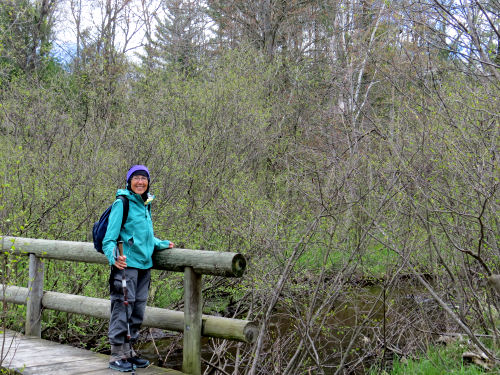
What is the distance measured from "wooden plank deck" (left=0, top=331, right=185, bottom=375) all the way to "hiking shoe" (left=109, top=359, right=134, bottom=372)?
4 centimetres

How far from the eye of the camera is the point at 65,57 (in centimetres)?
1830

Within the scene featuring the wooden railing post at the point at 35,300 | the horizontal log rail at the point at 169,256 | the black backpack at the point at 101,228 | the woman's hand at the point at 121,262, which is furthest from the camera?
the wooden railing post at the point at 35,300

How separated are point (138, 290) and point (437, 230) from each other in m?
4.07

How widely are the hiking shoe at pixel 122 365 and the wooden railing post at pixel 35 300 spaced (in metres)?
1.57

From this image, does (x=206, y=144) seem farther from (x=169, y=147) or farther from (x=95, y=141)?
(x=95, y=141)

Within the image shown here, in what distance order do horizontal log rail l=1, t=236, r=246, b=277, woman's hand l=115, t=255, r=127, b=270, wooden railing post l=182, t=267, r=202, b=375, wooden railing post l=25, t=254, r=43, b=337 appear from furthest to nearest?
wooden railing post l=25, t=254, r=43, b=337 < woman's hand l=115, t=255, r=127, b=270 < wooden railing post l=182, t=267, r=202, b=375 < horizontal log rail l=1, t=236, r=246, b=277

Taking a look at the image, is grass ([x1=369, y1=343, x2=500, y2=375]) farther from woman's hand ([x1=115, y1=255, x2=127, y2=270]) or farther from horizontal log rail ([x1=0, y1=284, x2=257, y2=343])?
woman's hand ([x1=115, y1=255, x2=127, y2=270])

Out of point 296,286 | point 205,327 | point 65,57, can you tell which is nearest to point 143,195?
point 205,327

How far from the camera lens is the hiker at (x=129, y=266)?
396 cm

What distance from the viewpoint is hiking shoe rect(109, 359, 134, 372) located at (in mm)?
3830

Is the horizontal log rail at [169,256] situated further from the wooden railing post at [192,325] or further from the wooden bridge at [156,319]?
the wooden railing post at [192,325]

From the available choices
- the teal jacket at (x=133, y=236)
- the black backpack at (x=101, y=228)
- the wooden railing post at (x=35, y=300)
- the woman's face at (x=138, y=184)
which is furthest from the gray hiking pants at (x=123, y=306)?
the wooden railing post at (x=35, y=300)

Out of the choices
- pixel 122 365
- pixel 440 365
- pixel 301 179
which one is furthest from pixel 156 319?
pixel 301 179

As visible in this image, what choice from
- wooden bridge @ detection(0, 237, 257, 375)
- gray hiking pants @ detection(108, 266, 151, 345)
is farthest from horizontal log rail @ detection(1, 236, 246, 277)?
gray hiking pants @ detection(108, 266, 151, 345)
